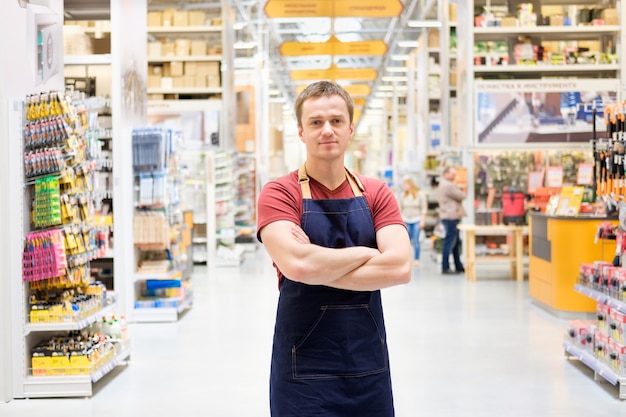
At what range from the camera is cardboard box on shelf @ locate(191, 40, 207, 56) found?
49.8 feet

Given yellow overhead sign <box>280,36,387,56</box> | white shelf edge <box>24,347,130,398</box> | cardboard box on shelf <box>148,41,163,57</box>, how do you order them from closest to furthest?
white shelf edge <box>24,347,130,398</box> < cardboard box on shelf <box>148,41,163,57</box> < yellow overhead sign <box>280,36,387,56</box>

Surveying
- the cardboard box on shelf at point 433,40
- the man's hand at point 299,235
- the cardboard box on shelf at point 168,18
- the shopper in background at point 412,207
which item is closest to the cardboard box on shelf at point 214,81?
the cardboard box on shelf at point 168,18

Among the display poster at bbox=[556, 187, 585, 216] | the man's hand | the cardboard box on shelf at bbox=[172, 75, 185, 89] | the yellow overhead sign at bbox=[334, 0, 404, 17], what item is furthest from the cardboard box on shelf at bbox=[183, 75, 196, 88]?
the man's hand

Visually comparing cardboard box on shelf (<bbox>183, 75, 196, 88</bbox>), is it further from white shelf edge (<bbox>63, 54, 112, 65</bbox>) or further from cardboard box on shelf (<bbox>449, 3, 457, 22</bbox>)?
white shelf edge (<bbox>63, 54, 112, 65</bbox>)

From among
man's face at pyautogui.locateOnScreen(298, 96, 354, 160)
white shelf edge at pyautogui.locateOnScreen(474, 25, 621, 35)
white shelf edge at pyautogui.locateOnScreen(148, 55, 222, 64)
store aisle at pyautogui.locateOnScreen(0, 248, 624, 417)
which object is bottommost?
store aisle at pyautogui.locateOnScreen(0, 248, 624, 417)

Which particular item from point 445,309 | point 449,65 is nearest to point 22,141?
point 445,309

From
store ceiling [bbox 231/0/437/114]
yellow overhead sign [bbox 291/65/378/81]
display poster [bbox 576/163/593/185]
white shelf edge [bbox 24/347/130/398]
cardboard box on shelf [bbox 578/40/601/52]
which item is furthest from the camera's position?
yellow overhead sign [bbox 291/65/378/81]

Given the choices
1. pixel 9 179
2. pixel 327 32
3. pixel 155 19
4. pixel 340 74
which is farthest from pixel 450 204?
pixel 327 32

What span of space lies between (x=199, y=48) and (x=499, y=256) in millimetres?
6234

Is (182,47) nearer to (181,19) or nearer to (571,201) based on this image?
(181,19)

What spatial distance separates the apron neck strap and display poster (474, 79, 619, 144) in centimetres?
1029

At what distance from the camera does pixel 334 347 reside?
8.43 ft

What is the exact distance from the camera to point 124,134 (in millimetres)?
8633

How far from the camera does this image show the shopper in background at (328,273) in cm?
256
